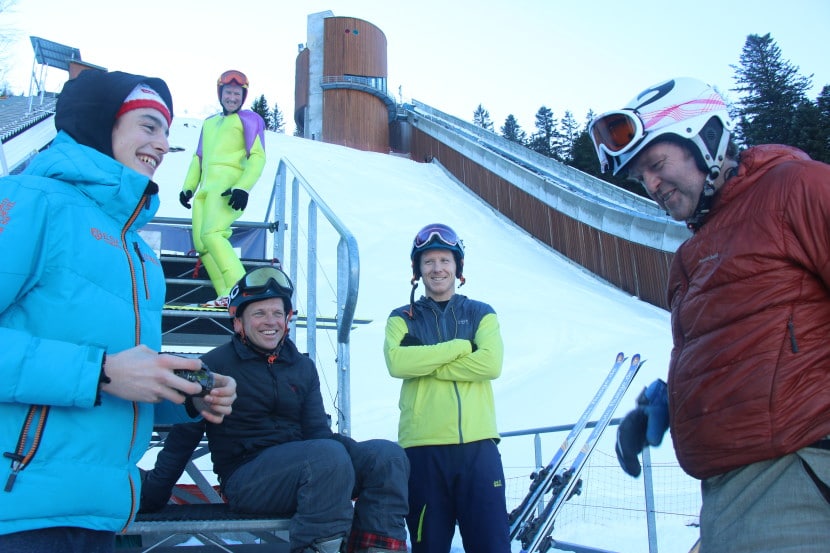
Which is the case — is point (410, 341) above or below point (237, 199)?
below

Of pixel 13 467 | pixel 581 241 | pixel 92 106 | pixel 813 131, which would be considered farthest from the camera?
pixel 813 131

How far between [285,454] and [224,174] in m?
3.00

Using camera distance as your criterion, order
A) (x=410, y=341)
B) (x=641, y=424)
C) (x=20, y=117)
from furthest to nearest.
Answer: (x=20, y=117), (x=410, y=341), (x=641, y=424)

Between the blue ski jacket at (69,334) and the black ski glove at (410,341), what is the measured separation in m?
1.54

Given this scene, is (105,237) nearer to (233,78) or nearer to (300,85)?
(233,78)

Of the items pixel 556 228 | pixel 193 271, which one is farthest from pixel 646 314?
pixel 193 271

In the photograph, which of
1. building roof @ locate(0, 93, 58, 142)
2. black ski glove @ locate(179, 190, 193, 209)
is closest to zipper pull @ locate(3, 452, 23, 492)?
black ski glove @ locate(179, 190, 193, 209)

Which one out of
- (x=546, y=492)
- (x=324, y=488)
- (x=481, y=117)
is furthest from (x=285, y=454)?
(x=481, y=117)

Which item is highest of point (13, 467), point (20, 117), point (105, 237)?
point (20, 117)

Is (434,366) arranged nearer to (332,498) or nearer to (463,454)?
(463,454)

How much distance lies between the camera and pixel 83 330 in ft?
5.13

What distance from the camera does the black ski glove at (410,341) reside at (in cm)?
321

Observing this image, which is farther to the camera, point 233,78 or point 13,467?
point 233,78

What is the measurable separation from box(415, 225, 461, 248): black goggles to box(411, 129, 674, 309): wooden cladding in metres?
9.90
